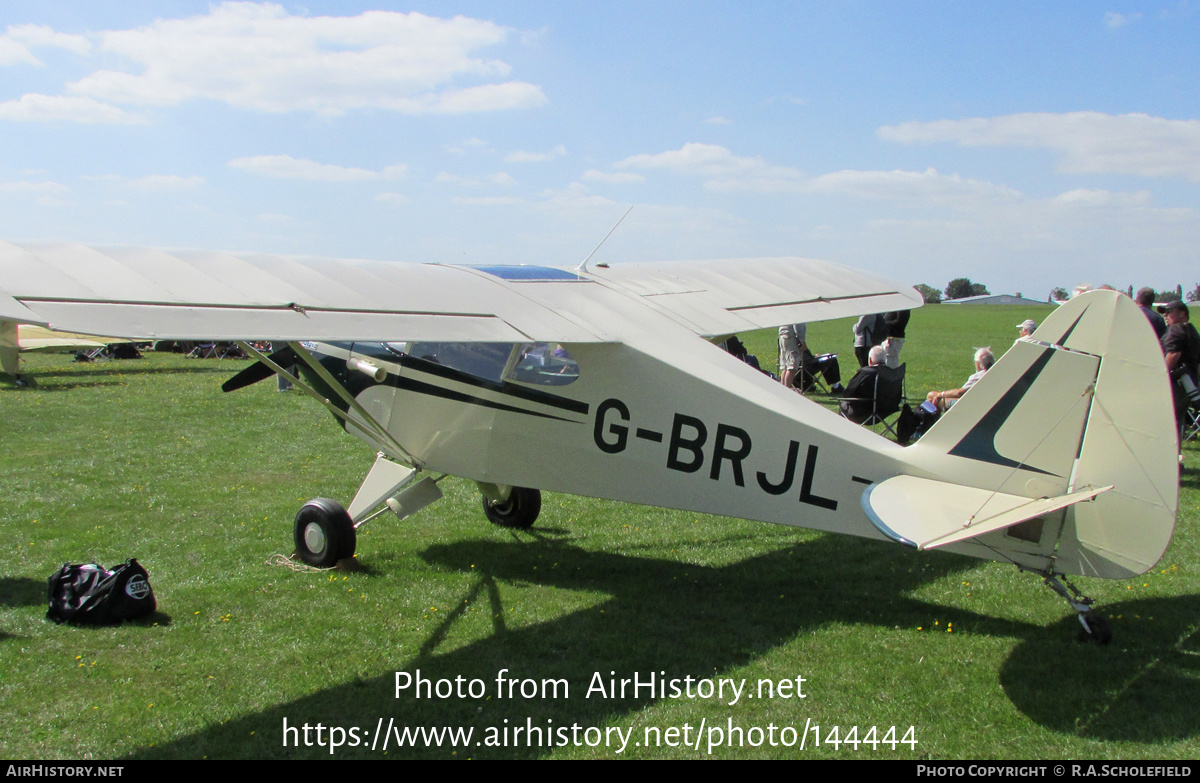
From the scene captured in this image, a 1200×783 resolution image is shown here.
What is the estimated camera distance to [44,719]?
395 centimetres

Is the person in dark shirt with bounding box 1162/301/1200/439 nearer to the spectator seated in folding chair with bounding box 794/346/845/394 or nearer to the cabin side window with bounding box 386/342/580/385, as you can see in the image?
the spectator seated in folding chair with bounding box 794/346/845/394

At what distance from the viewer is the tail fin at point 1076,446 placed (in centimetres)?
377

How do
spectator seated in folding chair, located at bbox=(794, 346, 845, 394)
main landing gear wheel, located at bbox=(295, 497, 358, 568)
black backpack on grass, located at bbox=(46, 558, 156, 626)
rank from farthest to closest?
spectator seated in folding chair, located at bbox=(794, 346, 845, 394), main landing gear wheel, located at bbox=(295, 497, 358, 568), black backpack on grass, located at bbox=(46, 558, 156, 626)

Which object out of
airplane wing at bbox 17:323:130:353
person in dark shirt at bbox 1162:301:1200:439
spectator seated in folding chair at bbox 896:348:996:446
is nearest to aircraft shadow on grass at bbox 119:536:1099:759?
spectator seated in folding chair at bbox 896:348:996:446

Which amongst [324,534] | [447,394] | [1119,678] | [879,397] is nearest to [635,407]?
[447,394]

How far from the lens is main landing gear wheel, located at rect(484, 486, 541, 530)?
715 centimetres

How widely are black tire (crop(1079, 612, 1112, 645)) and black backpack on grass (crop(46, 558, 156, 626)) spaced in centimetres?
533

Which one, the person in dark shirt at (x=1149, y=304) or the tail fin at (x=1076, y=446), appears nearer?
the tail fin at (x=1076, y=446)

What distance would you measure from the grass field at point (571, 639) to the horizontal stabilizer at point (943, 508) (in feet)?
2.83

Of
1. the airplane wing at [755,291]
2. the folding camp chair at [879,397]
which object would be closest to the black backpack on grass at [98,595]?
the airplane wing at [755,291]

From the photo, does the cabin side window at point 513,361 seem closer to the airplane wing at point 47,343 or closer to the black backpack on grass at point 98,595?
the black backpack on grass at point 98,595

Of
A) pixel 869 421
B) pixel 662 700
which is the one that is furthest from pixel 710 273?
pixel 662 700
